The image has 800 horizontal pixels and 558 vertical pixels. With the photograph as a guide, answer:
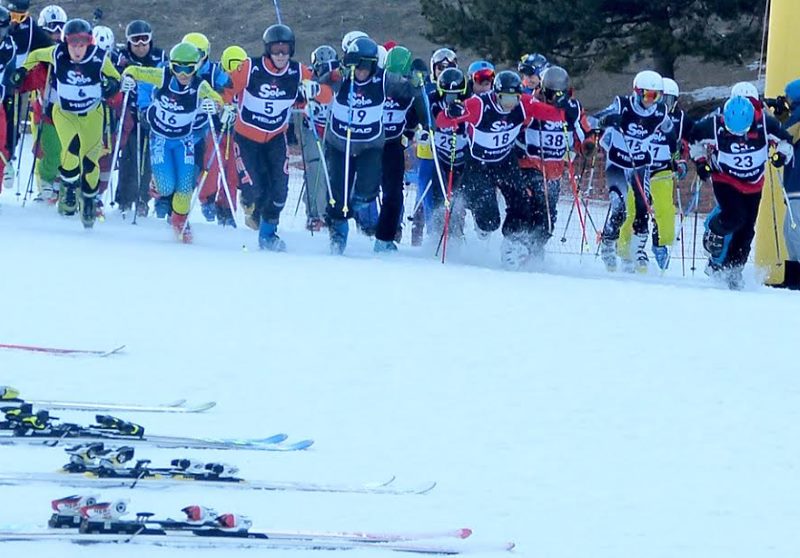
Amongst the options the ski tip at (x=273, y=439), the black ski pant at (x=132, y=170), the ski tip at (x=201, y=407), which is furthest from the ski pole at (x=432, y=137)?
the ski tip at (x=273, y=439)

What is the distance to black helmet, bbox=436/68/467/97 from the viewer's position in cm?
1423

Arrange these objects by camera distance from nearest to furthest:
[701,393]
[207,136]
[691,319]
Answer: [701,393]
[691,319]
[207,136]

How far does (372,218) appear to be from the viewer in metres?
15.2

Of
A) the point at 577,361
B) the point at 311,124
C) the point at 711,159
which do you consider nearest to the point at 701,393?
the point at 577,361

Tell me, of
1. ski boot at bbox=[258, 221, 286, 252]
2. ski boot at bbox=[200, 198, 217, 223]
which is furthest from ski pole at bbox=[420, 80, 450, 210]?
ski boot at bbox=[200, 198, 217, 223]

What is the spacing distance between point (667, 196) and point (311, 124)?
2.99 m

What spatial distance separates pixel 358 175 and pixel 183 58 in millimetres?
1651

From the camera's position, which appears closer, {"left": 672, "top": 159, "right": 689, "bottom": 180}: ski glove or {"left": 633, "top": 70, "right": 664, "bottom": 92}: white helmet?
{"left": 633, "top": 70, "right": 664, "bottom": 92}: white helmet

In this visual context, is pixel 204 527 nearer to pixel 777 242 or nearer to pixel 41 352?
pixel 41 352

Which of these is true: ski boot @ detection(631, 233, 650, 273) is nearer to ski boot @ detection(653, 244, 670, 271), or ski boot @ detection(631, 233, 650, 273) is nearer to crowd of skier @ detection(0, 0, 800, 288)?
crowd of skier @ detection(0, 0, 800, 288)

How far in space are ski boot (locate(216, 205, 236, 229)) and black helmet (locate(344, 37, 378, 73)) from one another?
2.71 meters

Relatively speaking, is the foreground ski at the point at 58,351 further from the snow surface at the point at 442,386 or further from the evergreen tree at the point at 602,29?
the evergreen tree at the point at 602,29

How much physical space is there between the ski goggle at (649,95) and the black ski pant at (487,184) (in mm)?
1213

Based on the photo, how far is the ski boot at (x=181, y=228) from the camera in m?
13.6
